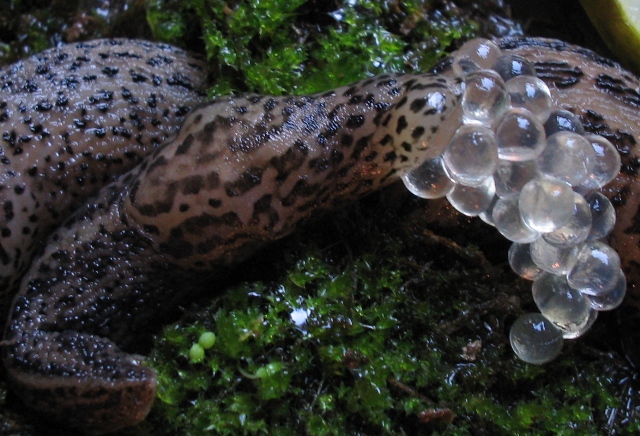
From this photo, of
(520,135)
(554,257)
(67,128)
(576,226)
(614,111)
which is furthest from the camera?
(67,128)

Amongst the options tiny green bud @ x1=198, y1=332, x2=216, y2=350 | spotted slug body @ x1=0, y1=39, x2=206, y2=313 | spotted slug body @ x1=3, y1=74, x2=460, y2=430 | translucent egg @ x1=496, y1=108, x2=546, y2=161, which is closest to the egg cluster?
translucent egg @ x1=496, y1=108, x2=546, y2=161

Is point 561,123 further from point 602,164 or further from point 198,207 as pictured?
point 198,207

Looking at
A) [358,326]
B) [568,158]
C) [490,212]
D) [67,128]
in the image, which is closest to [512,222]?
[490,212]

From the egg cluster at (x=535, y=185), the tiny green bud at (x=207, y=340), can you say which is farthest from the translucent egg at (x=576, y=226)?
the tiny green bud at (x=207, y=340)

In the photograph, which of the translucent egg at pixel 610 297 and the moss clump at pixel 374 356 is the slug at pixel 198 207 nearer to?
the moss clump at pixel 374 356

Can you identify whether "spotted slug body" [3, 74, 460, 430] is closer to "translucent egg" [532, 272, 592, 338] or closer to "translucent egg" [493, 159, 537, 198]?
"translucent egg" [493, 159, 537, 198]

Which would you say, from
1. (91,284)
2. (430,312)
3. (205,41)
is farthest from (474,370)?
(205,41)
